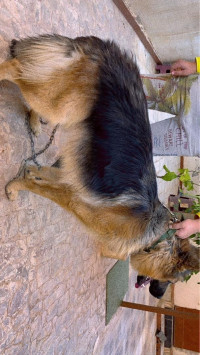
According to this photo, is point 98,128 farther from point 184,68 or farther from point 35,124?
point 184,68

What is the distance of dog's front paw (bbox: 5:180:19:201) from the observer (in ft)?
7.77

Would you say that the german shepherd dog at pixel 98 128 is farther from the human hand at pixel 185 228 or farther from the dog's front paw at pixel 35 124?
the dog's front paw at pixel 35 124

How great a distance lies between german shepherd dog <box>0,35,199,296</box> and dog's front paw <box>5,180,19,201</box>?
0.28 metres

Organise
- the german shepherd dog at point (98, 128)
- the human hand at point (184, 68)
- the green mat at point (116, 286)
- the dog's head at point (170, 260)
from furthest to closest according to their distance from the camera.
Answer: the green mat at point (116, 286) < the human hand at point (184, 68) < the dog's head at point (170, 260) < the german shepherd dog at point (98, 128)

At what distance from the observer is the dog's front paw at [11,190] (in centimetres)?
237

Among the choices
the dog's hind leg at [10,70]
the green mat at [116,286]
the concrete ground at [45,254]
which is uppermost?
the dog's hind leg at [10,70]

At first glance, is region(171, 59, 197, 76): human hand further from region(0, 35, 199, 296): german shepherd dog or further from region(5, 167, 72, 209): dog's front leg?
region(5, 167, 72, 209): dog's front leg

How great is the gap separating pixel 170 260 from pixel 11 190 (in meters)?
1.34

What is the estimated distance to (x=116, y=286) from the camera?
510 centimetres

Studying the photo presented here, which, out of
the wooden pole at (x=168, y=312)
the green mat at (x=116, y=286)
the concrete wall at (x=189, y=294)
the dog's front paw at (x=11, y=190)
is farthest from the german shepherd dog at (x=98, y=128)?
the concrete wall at (x=189, y=294)

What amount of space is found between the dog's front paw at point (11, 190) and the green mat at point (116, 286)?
288 centimetres

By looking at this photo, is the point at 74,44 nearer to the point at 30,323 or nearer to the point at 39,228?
the point at 39,228

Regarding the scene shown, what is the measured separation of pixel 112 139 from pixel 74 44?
0.65 metres

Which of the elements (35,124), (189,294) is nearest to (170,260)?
(35,124)
